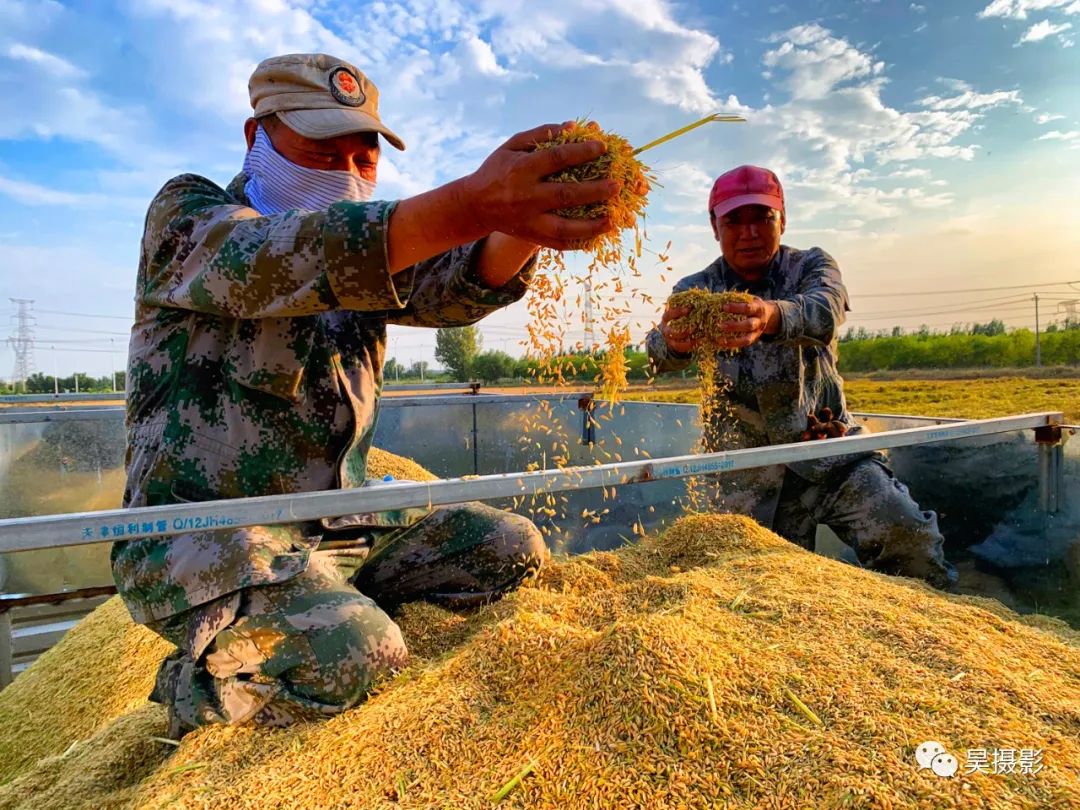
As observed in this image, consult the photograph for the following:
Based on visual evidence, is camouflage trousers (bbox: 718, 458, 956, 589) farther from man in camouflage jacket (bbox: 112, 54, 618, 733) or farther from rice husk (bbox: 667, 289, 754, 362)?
man in camouflage jacket (bbox: 112, 54, 618, 733)

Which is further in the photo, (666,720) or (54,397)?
(54,397)

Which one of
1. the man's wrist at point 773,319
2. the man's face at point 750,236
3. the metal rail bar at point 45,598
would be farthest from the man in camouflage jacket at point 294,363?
the man's face at point 750,236

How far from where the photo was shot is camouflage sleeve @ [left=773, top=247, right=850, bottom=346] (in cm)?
380

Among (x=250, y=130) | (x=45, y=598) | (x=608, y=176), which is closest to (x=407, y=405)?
(x=45, y=598)

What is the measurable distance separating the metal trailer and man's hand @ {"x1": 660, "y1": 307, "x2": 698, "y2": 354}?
67cm

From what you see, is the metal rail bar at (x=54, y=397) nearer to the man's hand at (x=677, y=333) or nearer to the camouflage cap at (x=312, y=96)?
the camouflage cap at (x=312, y=96)

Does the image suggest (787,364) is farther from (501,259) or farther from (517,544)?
(501,259)

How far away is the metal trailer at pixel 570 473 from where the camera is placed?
1.88 meters

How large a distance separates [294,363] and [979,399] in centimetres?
2206

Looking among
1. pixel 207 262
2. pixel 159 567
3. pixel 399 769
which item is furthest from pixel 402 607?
pixel 207 262

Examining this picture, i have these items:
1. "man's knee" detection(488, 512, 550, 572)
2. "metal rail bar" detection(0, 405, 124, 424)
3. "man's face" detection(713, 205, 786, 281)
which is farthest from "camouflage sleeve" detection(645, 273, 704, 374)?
"metal rail bar" detection(0, 405, 124, 424)

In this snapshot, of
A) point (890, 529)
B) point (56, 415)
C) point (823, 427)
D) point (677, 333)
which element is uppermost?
point (677, 333)

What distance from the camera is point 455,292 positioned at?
2.68 metres

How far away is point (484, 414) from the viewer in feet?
21.2
